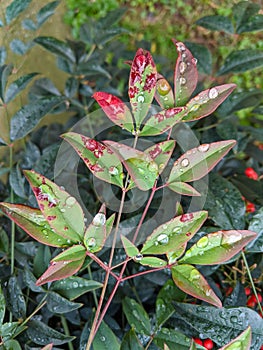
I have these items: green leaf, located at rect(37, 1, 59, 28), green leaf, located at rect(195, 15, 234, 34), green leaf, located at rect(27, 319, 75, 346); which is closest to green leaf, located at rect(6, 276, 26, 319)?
green leaf, located at rect(27, 319, 75, 346)

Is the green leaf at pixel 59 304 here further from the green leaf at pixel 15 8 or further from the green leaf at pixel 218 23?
the green leaf at pixel 218 23

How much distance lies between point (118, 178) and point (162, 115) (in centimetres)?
9

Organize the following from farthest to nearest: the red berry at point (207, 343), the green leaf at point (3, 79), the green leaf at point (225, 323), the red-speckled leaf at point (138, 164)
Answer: the green leaf at point (3, 79) → the red berry at point (207, 343) → the green leaf at point (225, 323) → the red-speckled leaf at point (138, 164)

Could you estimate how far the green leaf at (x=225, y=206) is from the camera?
75cm

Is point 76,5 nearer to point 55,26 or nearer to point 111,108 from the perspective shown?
point 55,26

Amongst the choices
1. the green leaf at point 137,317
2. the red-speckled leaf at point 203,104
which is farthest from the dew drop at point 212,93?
the green leaf at point 137,317

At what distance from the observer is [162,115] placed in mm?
559

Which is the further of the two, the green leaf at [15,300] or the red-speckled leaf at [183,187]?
the green leaf at [15,300]

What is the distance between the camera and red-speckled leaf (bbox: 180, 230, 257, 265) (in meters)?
0.52

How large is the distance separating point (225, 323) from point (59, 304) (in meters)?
0.22

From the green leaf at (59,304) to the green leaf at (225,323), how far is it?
161 millimetres

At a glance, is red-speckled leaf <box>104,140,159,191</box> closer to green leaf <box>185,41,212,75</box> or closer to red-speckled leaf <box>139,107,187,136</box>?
red-speckled leaf <box>139,107,187,136</box>

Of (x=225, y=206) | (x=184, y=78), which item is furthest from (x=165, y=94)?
(x=225, y=206)

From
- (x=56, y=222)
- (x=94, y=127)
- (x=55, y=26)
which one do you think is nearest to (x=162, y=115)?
(x=56, y=222)
